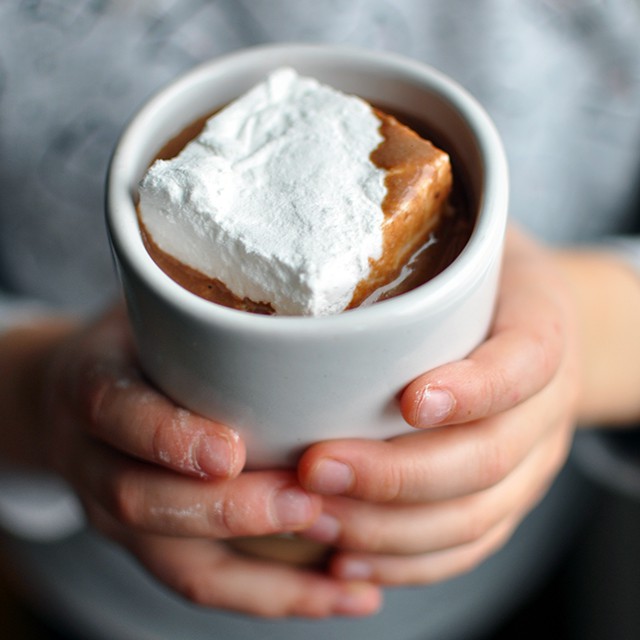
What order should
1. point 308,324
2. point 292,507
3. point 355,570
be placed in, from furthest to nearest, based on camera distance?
1. point 355,570
2. point 292,507
3. point 308,324

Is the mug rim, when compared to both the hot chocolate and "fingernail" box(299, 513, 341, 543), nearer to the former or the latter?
the hot chocolate

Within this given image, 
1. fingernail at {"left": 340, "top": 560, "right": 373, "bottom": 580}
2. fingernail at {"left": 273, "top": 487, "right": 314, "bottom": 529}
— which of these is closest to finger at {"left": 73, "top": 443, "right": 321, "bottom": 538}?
fingernail at {"left": 273, "top": 487, "right": 314, "bottom": 529}

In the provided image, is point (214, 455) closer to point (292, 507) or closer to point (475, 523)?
point (292, 507)

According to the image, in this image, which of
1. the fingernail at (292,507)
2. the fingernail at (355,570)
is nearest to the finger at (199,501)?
the fingernail at (292,507)

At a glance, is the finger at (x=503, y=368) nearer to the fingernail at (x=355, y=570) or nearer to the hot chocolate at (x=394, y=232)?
the hot chocolate at (x=394, y=232)

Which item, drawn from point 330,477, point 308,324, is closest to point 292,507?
point 330,477

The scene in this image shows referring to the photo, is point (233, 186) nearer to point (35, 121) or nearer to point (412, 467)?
point (412, 467)
